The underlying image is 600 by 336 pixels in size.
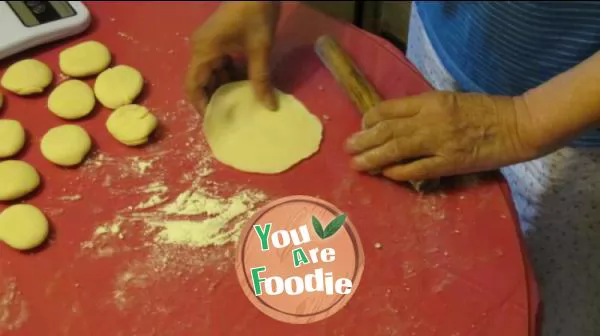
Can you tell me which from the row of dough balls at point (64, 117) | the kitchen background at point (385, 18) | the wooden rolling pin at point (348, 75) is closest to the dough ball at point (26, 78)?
the row of dough balls at point (64, 117)

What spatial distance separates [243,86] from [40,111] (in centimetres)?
22

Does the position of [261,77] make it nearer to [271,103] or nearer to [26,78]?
[271,103]

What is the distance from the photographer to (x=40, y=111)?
758 millimetres

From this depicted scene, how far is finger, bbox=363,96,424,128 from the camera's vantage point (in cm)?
71

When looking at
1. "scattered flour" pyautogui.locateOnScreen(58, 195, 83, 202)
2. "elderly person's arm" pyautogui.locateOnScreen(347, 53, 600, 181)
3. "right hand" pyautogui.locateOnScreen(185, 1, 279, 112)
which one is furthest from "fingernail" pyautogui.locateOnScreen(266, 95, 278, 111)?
"scattered flour" pyautogui.locateOnScreen(58, 195, 83, 202)

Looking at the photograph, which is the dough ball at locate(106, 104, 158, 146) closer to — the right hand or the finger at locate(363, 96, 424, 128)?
the right hand

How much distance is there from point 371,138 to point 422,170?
0.20ft

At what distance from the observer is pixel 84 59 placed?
790mm

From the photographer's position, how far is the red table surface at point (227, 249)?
2.05ft

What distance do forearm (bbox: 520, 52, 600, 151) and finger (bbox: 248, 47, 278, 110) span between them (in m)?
0.27

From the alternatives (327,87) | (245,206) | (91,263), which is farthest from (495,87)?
(91,263)

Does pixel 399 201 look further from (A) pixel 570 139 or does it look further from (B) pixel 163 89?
(B) pixel 163 89

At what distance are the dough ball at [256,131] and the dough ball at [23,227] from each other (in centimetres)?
19

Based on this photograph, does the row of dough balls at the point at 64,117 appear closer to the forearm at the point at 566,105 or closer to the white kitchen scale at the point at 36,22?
the white kitchen scale at the point at 36,22
